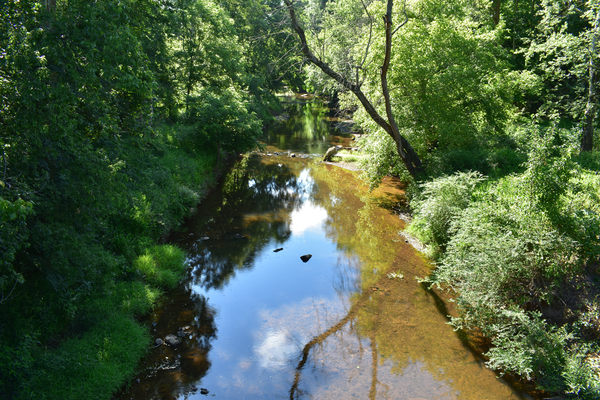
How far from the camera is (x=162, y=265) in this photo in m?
11.1

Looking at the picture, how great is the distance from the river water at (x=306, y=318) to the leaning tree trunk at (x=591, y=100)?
28.1ft

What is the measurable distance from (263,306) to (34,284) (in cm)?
537

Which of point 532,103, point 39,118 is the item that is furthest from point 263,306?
point 532,103

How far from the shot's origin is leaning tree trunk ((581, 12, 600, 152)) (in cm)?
1355

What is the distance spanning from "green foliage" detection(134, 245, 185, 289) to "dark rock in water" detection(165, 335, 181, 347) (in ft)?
7.35

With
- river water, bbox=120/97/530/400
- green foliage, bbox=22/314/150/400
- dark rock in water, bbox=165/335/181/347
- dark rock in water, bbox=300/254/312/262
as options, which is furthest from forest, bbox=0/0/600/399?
dark rock in water, bbox=300/254/312/262

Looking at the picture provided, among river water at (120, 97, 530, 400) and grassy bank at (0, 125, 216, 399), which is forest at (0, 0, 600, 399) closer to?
grassy bank at (0, 125, 216, 399)

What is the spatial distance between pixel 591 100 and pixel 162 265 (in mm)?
17314

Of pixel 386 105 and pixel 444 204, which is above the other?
pixel 386 105

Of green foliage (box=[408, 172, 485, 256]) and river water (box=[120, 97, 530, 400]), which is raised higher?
green foliage (box=[408, 172, 485, 256])

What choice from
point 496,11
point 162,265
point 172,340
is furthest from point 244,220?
point 496,11

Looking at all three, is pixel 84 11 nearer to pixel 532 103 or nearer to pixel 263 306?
pixel 263 306

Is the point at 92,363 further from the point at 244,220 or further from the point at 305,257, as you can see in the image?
the point at 244,220

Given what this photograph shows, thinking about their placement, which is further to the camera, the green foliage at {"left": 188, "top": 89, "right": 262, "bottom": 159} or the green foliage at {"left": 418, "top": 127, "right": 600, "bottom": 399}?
the green foliage at {"left": 188, "top": 89, "right": 262, "bottom": 159}
